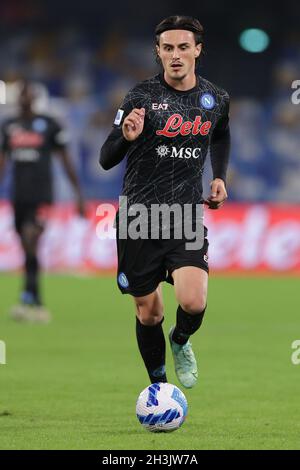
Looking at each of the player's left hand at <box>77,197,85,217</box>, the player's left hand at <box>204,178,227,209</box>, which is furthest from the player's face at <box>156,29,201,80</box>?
the player's left hand at <box>77,197,85,217</box>

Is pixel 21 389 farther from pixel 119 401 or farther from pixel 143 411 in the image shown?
pixel 143 411

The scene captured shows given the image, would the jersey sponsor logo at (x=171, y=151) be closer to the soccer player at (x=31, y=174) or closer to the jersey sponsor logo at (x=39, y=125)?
the soccer player at (x=31, y=174)

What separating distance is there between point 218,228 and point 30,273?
7596 millimetres

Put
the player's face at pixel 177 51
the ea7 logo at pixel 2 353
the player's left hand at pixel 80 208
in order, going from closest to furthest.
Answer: the player's face at pixel 177 51
the ea7 logo at pixel 2 353
the player's left hand at pixel 80 208

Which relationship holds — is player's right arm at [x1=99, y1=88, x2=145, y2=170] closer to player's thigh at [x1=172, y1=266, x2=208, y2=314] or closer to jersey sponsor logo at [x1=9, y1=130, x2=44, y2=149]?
player's thigh at [x1=172, y1=266, x2=208, y2=314]

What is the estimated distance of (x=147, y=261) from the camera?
6984mm

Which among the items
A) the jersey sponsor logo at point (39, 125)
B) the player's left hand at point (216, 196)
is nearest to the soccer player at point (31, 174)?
the jersey sponsor logo at point (39, 125)

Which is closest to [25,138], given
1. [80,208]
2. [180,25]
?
[80,208]

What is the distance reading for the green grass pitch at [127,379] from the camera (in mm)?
6348

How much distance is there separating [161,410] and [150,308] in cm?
78

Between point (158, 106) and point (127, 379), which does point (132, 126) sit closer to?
point (158, 106)

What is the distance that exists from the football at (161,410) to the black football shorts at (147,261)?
0.67 m

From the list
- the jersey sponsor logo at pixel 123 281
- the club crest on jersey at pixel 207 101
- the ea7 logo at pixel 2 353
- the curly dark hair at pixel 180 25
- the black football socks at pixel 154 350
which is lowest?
the ea7 logo at pixel 2 353
